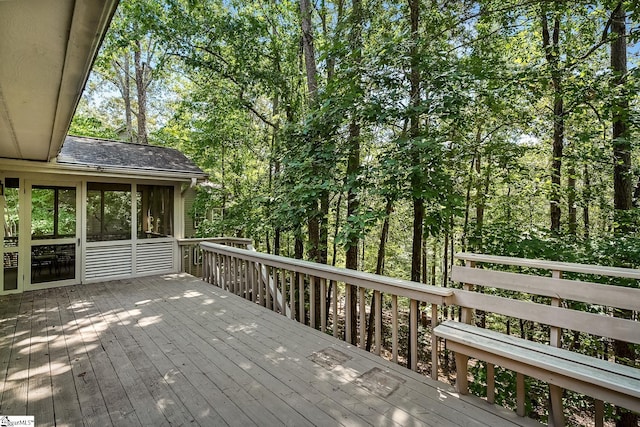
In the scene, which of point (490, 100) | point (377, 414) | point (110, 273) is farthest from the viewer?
point (110, 273)

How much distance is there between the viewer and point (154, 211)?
20.5 feet

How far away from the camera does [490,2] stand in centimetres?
486

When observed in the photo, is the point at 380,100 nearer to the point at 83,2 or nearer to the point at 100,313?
the point at 83,2

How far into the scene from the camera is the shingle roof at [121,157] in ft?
17.4

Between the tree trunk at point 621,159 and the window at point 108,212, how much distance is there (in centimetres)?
817

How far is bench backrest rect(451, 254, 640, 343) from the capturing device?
1725 mm

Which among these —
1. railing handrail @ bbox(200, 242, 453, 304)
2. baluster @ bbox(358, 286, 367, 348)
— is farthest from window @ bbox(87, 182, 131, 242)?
baluster @ bbox(358, 286, 367, 348)

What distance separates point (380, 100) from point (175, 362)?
3862 mm

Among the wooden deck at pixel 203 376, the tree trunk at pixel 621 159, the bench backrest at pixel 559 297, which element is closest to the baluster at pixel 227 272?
the wooden deck at pixel 203 376

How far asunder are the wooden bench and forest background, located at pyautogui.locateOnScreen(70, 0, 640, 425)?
1663 mm

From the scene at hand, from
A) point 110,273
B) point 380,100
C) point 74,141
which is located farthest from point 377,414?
point 74,141

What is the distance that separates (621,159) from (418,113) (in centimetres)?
412

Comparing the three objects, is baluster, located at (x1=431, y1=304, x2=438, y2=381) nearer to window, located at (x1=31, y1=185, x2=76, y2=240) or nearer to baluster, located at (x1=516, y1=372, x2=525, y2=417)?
baluster, located at (x1=516, y1=372, x2=525, y2=417)

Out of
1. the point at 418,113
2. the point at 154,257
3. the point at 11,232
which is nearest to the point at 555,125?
the point at 418,113
